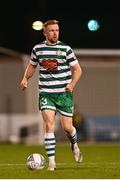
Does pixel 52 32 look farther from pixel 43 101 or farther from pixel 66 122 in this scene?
pixel 66 122

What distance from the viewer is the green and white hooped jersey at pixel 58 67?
46.7ft

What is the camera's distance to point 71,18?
1626 inches

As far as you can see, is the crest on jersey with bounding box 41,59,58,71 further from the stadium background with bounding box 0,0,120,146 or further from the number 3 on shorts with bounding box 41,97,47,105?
the stadium background with bounding box 0,0,120,146

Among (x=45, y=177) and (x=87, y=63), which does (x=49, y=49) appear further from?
(x=87, y=63)

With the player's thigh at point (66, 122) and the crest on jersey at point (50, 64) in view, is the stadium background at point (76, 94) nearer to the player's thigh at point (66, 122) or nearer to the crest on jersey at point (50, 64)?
→ the player's thigh at point (66, 122)

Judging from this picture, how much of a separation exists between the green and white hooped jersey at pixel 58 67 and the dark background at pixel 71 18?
24640 mm

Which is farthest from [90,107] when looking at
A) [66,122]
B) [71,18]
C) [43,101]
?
[43,101]

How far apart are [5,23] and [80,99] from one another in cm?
1399

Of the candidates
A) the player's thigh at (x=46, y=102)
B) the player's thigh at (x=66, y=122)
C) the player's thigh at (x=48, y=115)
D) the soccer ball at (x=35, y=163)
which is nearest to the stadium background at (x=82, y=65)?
the player's thigh at (x=66, y=122)

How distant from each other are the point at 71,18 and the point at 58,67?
27186 mm

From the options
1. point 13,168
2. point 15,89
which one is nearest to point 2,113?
point 15,89

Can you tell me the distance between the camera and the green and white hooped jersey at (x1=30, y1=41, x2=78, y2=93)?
1423 cm

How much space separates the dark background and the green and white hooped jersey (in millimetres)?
24640

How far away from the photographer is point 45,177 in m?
13.0
